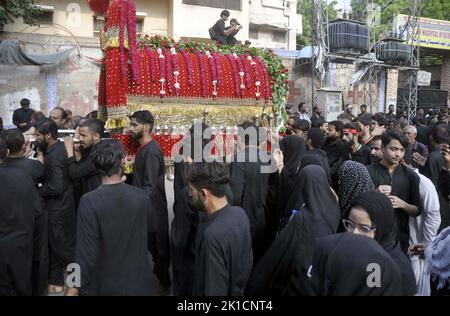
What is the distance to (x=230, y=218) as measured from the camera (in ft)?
8.79

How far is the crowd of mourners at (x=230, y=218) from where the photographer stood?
2490mm

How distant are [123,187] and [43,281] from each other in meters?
1.88

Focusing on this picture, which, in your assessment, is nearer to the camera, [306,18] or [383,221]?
[383,221]

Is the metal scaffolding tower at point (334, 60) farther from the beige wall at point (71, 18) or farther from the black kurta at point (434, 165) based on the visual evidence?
the black kurta at point (434, 165)

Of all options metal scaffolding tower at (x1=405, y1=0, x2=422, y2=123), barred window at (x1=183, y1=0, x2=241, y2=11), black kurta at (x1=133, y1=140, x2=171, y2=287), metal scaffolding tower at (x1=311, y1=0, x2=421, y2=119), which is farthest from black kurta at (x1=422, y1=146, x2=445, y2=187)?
barred window at (x1=183, y1=0, x2=241, y2=11)

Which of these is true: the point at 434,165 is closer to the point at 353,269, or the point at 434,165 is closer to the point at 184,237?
the point at 184,237

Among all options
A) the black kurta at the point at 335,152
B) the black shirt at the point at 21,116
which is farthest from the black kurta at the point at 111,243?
the black shirt at the point at 21,116

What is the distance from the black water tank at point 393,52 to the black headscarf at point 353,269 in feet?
50.7

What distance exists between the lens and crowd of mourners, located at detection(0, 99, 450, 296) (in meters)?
2.49

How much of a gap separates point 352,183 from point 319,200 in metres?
0.34

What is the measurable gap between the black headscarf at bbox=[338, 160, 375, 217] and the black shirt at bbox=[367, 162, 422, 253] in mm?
403

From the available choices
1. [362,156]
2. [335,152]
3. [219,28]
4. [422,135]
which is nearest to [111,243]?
[335,152]
